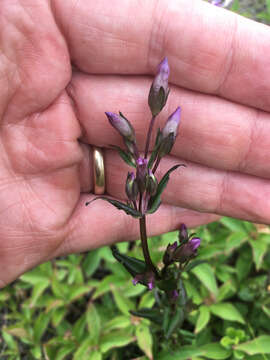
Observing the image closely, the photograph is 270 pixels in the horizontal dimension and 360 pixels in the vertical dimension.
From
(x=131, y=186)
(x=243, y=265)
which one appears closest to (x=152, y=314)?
(x=131, y=186)

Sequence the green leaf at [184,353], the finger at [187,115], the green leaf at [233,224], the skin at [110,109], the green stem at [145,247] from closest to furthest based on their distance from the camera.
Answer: the green stem at [145,247] → the skin at [110,109] → the finger at [187,115] → the green leaf at [184,353] → the green leaf at [233,224]

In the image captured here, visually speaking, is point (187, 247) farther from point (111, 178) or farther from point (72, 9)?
point (72, 9)

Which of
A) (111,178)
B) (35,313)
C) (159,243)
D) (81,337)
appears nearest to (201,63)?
(111,178)

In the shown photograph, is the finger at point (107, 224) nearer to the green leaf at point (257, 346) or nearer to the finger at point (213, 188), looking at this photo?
the finger at point (213, 188)

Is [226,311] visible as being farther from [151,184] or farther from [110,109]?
[110,109]

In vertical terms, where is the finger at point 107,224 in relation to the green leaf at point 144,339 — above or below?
above

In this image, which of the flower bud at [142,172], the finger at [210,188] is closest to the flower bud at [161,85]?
the flower bud at [142,172]

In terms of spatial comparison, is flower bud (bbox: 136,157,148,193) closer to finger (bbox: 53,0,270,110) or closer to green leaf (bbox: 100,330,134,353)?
finger (bbox: 53,0,270,110)

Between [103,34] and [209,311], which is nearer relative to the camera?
[103,34]
